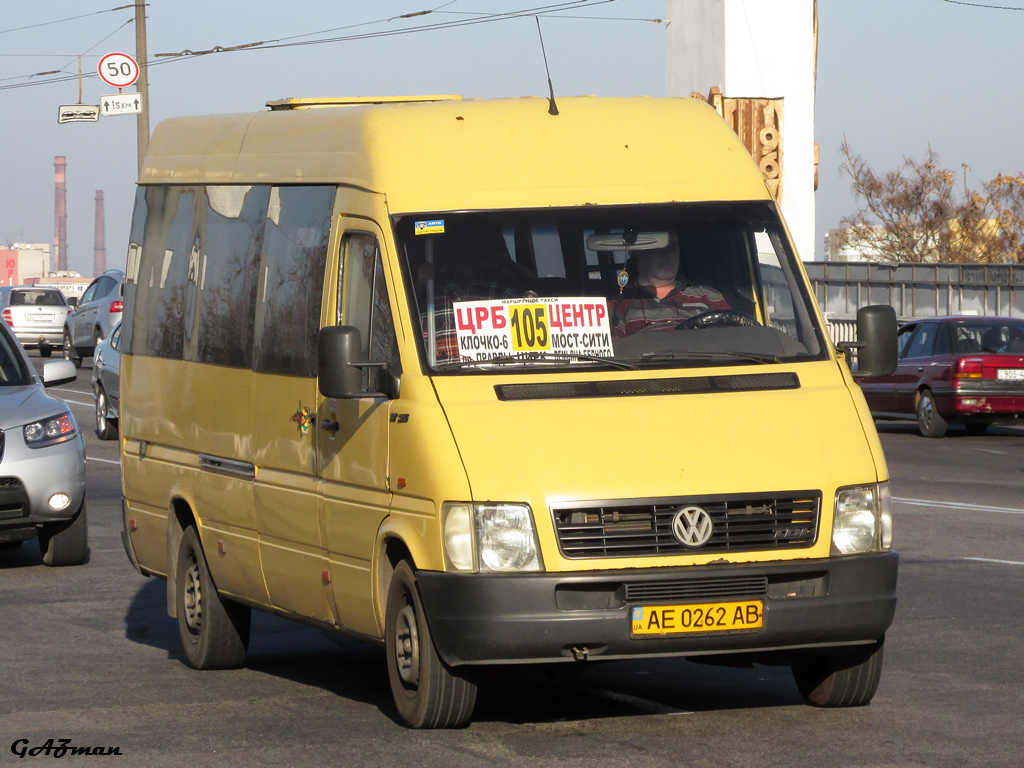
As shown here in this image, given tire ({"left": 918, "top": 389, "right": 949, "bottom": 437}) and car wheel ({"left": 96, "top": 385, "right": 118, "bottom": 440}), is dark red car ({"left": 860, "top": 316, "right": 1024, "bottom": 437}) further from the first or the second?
car wheel ({"left": 96, "top": 385, "right": 118, "bottom": 440})

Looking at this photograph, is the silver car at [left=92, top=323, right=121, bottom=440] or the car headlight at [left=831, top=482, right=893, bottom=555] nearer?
the car headlight at [left=831, top=482, right=893, bottom=555]

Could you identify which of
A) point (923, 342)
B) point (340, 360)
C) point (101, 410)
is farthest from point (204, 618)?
point (923, 342)

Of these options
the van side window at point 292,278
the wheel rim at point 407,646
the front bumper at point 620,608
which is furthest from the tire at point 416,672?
the van side window at point 292,278

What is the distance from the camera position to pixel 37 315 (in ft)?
149

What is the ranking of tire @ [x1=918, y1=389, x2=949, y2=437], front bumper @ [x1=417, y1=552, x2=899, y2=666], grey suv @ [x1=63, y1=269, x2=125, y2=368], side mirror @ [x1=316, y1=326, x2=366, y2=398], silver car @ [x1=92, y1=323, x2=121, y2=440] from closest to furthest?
front bumper @ [x1=417, y1=552, x2=899, y2=666] < side mirror @ [x1=316, y1=326, x2=366, y2=398] < silver car @ [x1=92, y1=323, x2=121, y2=440] < tire @ [x1=918, y1=389, x2=949, y2=437] < grey suv @ [x1=63, y1=269, x2=125, y2=368]

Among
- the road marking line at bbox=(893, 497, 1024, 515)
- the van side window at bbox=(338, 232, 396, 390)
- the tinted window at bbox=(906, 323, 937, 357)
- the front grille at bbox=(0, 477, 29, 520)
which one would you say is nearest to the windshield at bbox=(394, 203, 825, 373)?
the van side window at bbox=(338, 232, 396, 390)

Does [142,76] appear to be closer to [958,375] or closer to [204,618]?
[958,375]

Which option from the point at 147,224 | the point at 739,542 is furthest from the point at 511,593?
the point at 147,224

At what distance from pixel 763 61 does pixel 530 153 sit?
50.9 meters

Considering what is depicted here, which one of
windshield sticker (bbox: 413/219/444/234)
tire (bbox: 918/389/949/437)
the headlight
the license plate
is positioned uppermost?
windshield sticker (bbox: 413/219/444/234)

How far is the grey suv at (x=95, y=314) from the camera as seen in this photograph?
3294 cm

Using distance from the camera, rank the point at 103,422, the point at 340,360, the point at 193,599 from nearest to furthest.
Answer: the point at 340,360 → the point at 193,599 → the point at 103,422

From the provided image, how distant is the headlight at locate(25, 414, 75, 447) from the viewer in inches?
497

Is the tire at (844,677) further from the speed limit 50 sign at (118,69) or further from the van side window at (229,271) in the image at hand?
the speed limit 50 sign at (118,69)
